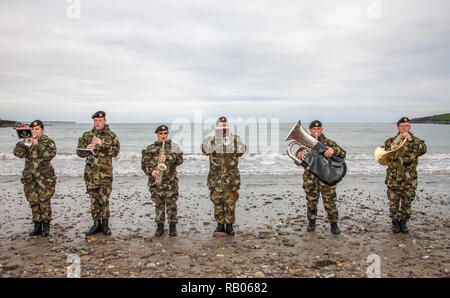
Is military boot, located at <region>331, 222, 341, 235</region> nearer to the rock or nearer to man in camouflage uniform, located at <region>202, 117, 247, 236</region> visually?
man in camouflage uniform, located at <region>202, 117, 247, 236</region>

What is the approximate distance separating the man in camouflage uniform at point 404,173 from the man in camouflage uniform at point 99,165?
21.3ft

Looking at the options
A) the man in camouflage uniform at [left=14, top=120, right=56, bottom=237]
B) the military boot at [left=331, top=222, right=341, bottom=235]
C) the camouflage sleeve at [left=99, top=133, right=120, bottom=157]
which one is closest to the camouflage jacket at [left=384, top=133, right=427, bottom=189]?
the military boot at [left=331, top=222, right=341, bottom=235]

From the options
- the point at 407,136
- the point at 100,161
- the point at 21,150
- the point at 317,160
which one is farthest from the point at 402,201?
the point at 21,150

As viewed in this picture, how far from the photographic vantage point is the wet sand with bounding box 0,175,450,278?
5383 mm

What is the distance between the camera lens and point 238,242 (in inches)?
265

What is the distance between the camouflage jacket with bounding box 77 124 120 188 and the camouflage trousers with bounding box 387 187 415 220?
656 cm

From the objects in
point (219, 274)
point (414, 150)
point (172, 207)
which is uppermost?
point (414, 150)

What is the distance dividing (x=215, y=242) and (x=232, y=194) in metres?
1.13

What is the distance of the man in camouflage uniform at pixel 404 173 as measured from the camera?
6.90 meters

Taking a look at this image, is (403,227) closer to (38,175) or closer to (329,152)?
(329,152)

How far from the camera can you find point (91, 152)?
689 centimetres
